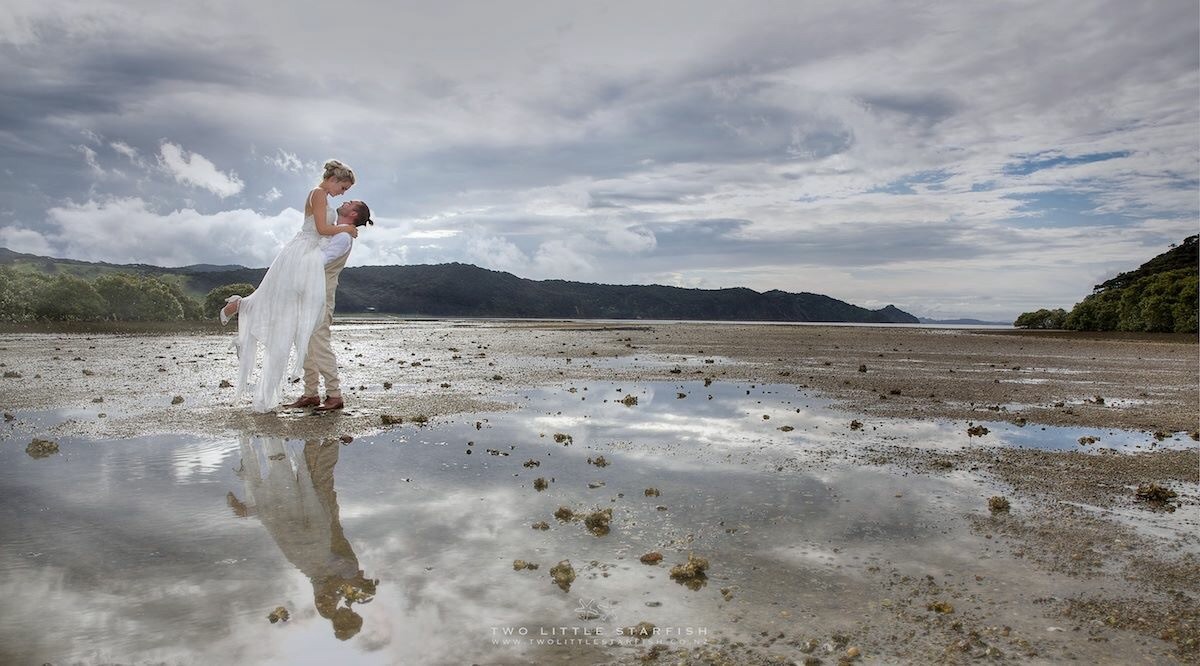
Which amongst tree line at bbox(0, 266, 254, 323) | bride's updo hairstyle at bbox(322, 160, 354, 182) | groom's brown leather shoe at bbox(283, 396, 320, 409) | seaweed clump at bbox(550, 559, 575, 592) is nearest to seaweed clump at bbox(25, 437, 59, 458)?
groom's brown leather shoe at bbox(283, 396, 320, 409)

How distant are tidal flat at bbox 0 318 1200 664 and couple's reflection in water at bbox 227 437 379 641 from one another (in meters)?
0.03

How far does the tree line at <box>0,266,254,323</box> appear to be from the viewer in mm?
46562

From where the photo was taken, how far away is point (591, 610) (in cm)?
399

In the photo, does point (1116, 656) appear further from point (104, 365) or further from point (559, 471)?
point (104, 365)

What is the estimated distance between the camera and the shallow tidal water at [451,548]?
3652mm

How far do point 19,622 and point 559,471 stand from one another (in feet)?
14.5

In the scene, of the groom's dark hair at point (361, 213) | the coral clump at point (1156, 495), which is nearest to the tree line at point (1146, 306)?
the coral clump at point (1156, 495)

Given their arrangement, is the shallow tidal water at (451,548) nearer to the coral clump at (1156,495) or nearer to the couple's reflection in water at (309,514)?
the couple's reflection in water at (309,514)

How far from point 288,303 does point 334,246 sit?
1.10m

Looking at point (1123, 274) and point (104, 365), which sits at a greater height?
Answer: point (1123, 274)

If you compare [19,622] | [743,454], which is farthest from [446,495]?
[743,454]

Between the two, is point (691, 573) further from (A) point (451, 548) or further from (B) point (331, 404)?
(B) point (331, 404)

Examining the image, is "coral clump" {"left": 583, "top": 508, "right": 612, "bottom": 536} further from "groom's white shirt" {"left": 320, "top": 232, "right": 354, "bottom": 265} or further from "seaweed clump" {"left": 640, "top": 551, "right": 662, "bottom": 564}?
"groom's white shirt" {"left": 320, "top": 232, "right": 354, "bottom": 265}

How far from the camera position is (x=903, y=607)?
4105 millimetres
